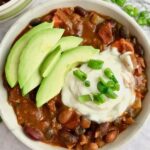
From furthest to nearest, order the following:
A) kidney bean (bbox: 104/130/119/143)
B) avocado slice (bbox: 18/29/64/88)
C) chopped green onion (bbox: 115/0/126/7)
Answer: chopped green onion (bbox: 115/0/126/7), kidney bean (bbox: 104/130/119/143), avocado slice (bbox: 18/29/64/88)

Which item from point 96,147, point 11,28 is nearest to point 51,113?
point 96,147

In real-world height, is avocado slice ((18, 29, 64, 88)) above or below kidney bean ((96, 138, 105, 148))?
above

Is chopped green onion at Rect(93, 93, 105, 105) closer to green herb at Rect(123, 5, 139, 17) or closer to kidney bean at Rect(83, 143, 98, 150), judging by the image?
kidney bean at Rect(83, 143, 98, 150)

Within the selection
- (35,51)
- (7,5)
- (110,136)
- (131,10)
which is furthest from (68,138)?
(131,10)

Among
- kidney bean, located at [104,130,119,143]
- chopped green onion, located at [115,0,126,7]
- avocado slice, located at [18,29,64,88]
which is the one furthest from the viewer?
chopped green onion, located at [115,0,126,7]

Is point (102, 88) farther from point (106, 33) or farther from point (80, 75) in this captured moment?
point (106, 33)

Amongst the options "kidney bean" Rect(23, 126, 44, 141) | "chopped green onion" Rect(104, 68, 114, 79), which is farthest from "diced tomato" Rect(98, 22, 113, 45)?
"kidney bean" Rect(23, 126, 44, 141)

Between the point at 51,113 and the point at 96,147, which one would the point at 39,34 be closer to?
the point at 51,113
